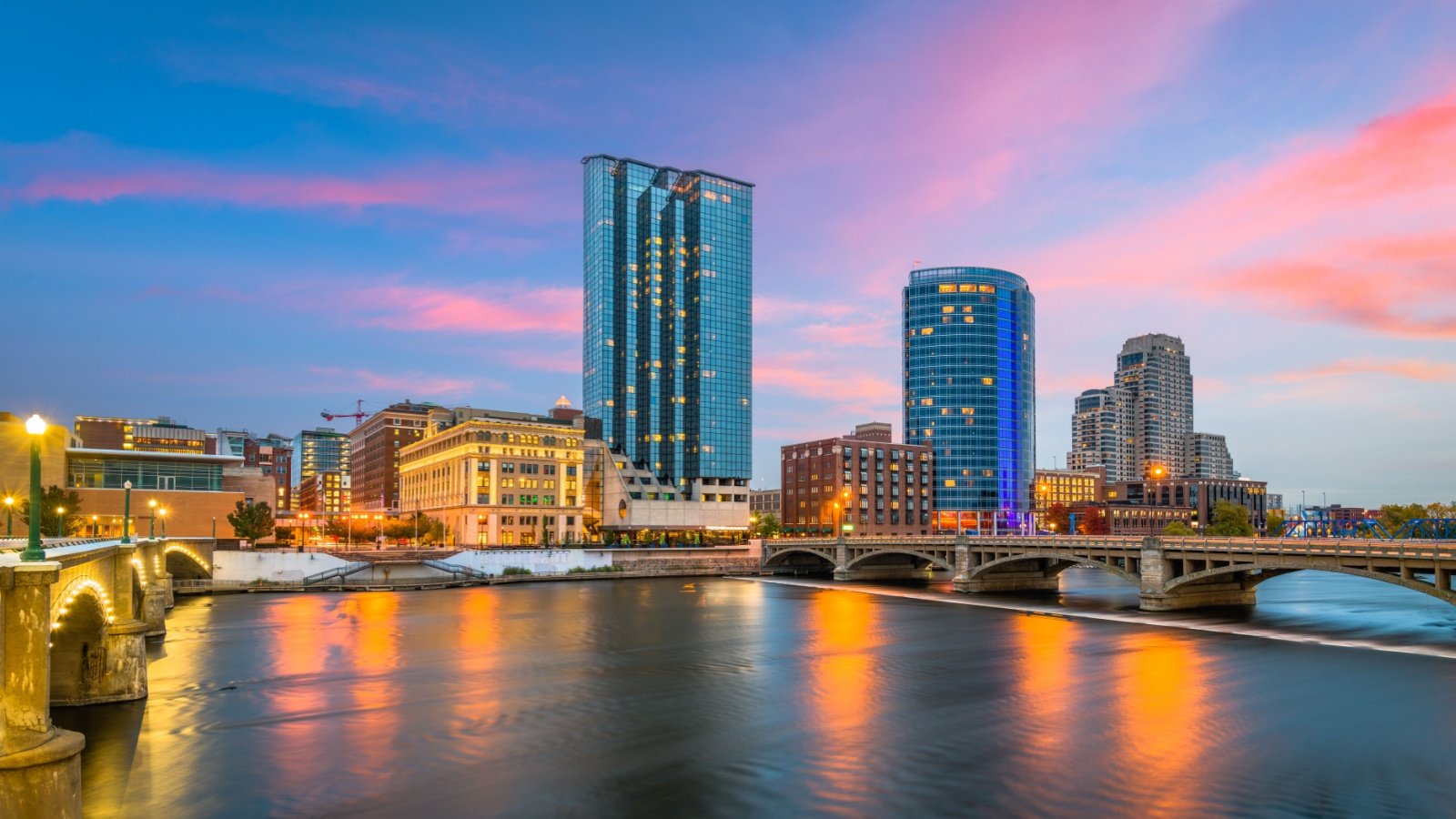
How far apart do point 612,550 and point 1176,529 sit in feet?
412

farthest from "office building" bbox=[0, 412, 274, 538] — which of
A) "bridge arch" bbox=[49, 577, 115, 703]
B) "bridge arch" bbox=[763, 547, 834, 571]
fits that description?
"bridge arch" bbox=[763, 547, 834, 571]

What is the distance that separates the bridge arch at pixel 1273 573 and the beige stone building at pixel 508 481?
128 m

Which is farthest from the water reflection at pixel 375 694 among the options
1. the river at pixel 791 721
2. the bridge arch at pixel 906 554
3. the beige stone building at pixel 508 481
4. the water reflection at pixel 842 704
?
the beige stone building at pixel 508 481

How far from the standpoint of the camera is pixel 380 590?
382 ft

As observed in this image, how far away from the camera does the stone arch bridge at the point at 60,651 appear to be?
2252 cm

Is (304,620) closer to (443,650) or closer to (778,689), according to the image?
(443,650)

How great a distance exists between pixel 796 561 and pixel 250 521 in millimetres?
91947

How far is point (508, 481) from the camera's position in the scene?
182625 mm

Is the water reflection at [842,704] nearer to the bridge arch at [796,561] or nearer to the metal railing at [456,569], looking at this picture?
the metal railing at [456,569]

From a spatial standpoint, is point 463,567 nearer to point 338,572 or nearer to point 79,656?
point 338,572

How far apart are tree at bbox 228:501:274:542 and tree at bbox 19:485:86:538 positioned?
20.3 meters

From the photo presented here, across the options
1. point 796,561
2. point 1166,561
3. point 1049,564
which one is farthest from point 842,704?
point 796,561

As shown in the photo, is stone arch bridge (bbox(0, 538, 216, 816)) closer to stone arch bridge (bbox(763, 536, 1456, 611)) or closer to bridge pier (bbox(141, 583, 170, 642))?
bridge pier (bbox(141, 583, 170, 642))

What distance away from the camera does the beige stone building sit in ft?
587
